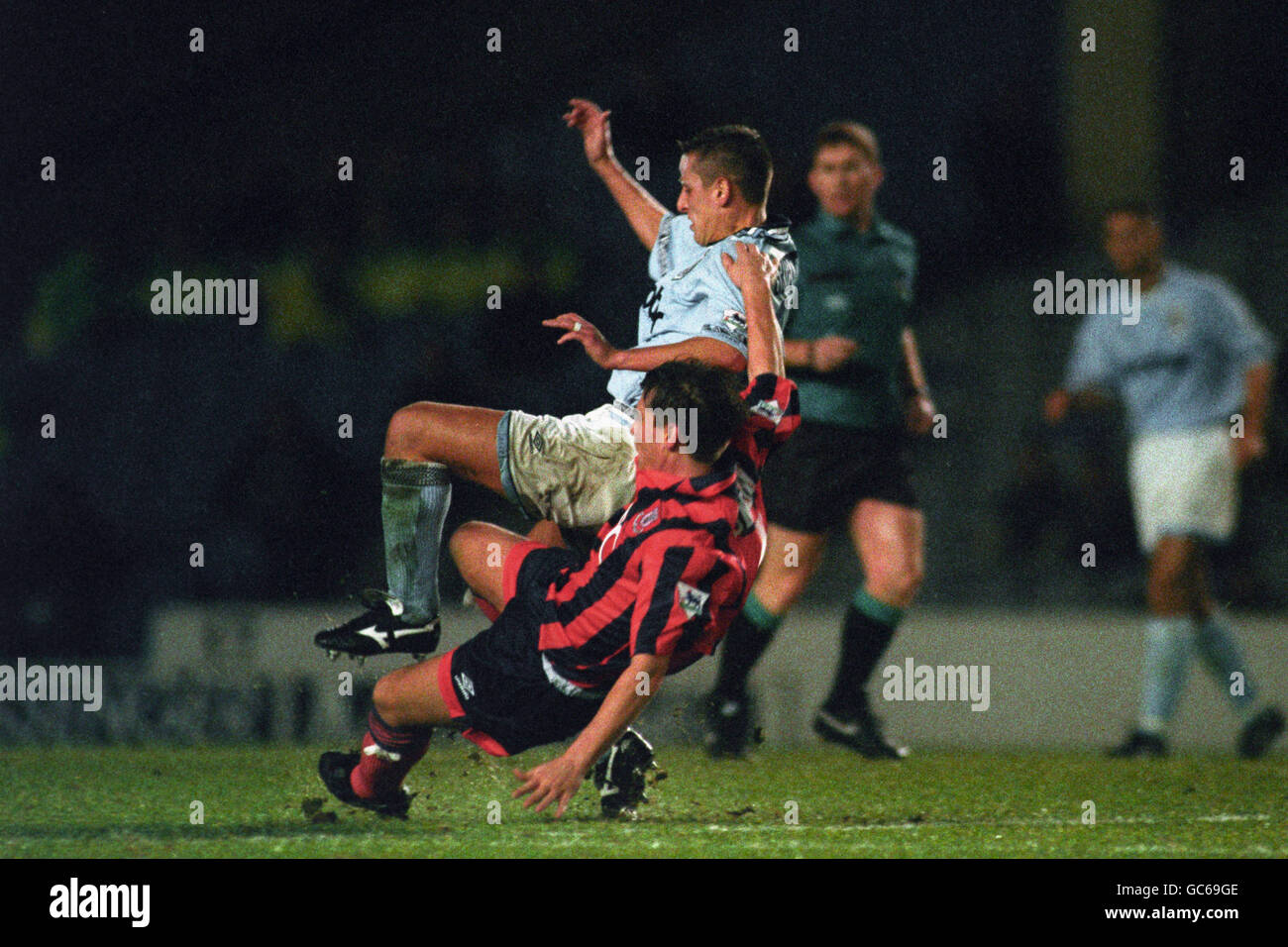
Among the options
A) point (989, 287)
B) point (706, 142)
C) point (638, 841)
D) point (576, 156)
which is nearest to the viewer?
point (638, 841)

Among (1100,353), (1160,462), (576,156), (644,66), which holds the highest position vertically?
(644,66)

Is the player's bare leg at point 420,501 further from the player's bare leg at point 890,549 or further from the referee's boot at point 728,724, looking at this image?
the player's bare leg at point 890,549

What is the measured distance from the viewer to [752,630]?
6387 millimetres

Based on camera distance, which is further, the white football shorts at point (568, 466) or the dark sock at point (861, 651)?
the dark sock at point (861, 651)

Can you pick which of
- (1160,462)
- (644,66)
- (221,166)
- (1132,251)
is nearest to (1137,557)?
(1160,462)

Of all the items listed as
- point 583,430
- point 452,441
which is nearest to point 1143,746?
point 583,430

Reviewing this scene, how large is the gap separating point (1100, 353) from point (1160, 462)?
53 centimetres

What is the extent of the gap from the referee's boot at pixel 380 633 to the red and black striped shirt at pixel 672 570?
1.85 feet

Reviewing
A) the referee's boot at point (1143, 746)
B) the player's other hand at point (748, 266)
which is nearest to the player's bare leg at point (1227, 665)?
the referee's boot at point (1143, 746)

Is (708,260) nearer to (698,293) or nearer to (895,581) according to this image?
(698,293)

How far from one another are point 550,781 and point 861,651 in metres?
2.59

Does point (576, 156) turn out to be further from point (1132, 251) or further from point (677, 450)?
point (677, 450)

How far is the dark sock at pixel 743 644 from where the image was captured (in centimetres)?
637

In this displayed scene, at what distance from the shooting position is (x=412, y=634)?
199 inches
